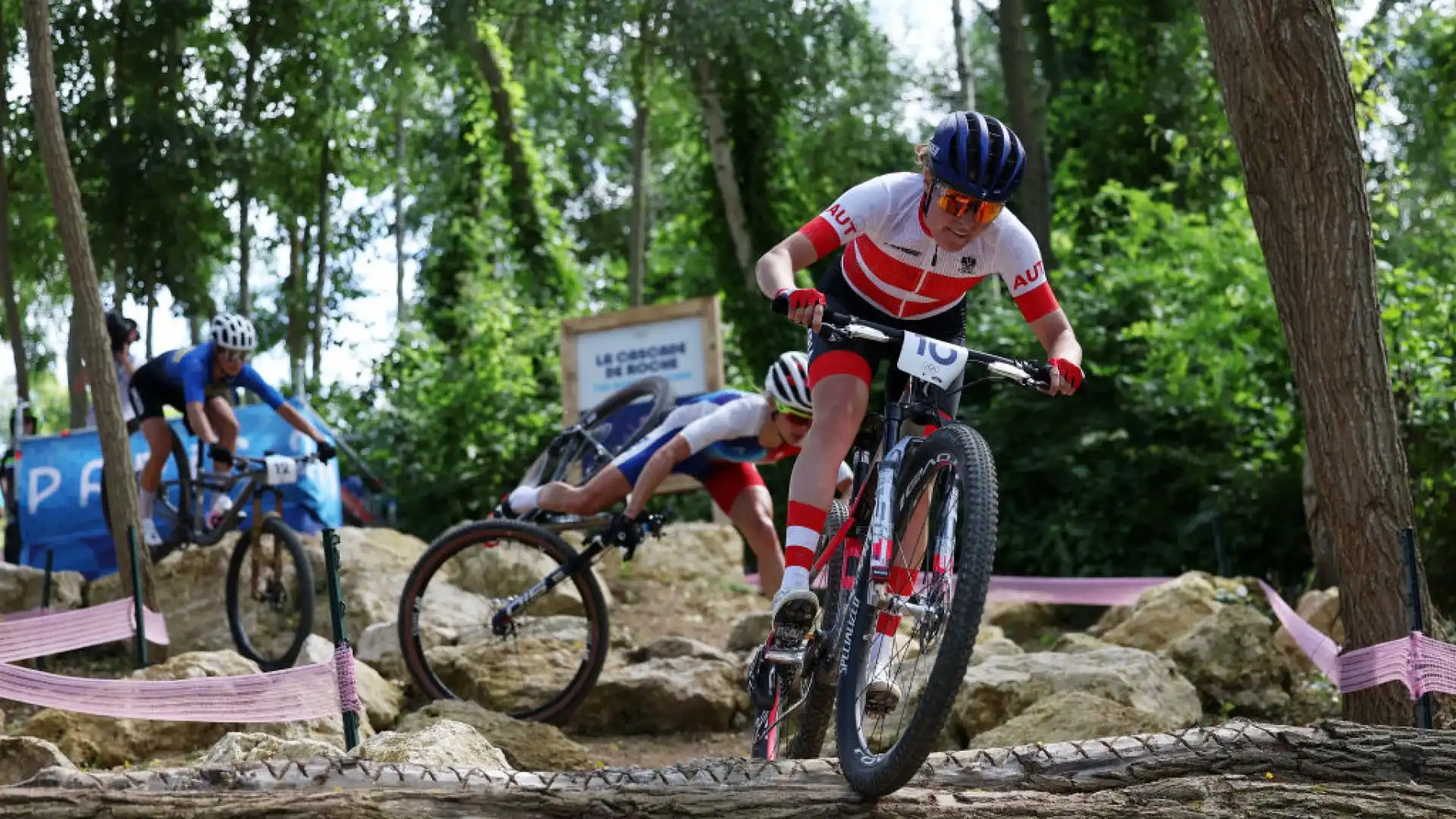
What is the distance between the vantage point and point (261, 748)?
5.54 meters

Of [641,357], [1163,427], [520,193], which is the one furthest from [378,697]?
[520,193]

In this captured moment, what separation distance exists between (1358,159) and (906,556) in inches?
116

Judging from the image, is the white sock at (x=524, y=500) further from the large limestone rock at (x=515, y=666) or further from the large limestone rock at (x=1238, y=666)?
the large limestone rock at (x=1238, y=666)

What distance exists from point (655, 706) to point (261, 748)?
314cm

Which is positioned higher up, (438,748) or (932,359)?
(932,359)

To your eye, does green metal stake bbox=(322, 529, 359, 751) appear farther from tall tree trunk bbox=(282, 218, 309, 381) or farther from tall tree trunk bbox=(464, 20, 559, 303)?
tall tree trunk bbox=(282, 218, 309, 381)

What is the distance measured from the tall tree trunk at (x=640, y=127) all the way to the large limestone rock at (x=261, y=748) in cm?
1340

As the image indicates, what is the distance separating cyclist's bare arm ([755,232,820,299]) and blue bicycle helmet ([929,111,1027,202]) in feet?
1.60

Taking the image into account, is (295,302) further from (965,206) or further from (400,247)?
(965,206)

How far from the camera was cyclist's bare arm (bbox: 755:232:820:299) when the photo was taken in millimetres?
4898

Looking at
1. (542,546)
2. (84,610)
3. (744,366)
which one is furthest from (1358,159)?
(744,366)

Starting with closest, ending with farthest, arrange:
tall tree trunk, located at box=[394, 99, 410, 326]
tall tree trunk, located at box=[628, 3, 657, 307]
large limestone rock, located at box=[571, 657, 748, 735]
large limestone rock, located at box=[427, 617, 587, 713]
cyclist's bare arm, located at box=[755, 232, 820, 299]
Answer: cyclist's bare arm, located at box=[755, 232, 820, 299] → large limestone rock, located at box=[427, 617, 587, 713] → large limestone rock, located at box=[571, 657, 748, 735] → tall tree trunk, located at box=[628, 3, 657, 307] → tall tree trunk, located at box=[394, 99, 410, 326]

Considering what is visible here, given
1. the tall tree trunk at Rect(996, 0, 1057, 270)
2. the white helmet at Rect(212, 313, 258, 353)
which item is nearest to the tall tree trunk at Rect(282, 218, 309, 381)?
the tall tree trunk at Rect(996, 0, 1057, 270)

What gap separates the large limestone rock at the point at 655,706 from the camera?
839 cm
